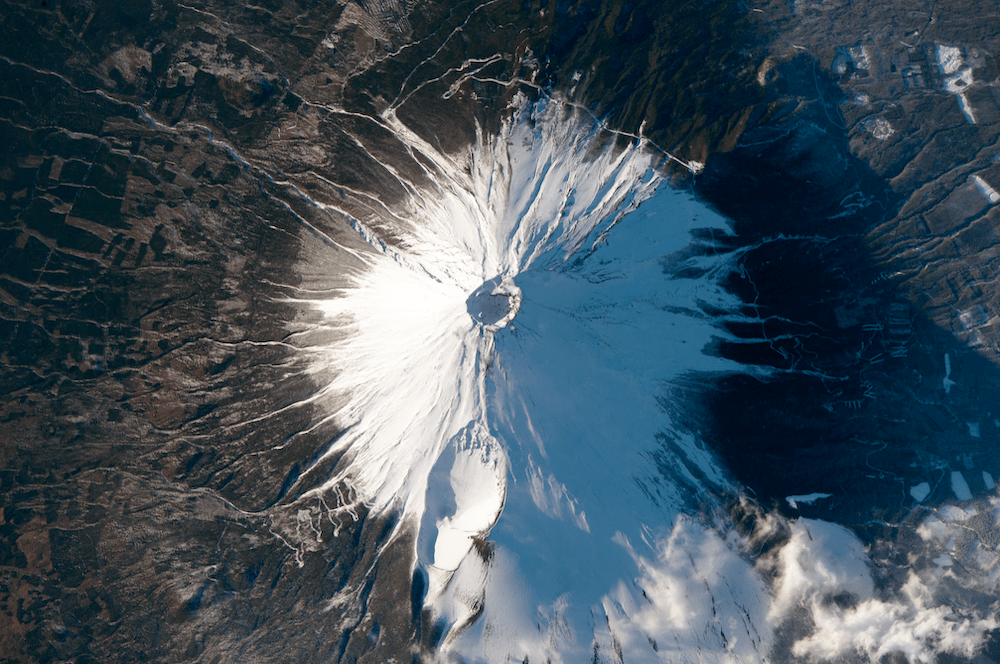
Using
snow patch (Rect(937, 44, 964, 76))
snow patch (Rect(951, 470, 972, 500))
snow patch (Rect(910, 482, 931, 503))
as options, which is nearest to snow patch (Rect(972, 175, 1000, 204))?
snow patch (Rect(937, 44, 964, 76))

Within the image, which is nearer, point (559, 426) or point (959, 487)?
point (959, 487)

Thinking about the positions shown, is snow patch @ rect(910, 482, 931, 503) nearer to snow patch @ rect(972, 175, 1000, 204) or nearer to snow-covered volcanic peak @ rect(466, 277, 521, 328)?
snow patch @ rect(972, 175, 1000, 204)

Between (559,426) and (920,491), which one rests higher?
(920,491)

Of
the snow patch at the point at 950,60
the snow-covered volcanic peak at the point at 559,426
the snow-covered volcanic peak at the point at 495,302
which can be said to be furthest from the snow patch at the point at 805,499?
the snow patch at the point at 950,60

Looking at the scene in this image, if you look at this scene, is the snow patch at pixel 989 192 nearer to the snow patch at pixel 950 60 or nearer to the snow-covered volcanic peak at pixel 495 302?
the snow patch at pixel 950 60

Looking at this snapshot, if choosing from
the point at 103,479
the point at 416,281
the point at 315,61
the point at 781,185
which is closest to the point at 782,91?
the point at 781,185

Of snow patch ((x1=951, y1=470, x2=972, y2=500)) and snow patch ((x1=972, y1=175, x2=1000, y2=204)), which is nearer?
snow patch ((x1=951, y1=470, x2=972, y2=500))

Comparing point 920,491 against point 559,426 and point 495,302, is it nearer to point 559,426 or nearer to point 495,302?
point 559,426

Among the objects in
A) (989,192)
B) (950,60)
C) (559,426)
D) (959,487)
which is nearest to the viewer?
(959,487)

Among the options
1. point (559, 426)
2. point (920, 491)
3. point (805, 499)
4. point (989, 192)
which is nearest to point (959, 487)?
point (920, 491)

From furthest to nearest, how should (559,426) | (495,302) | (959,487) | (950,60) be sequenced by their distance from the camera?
(495,302) → (559,426) → (950,60) → (959,487)
